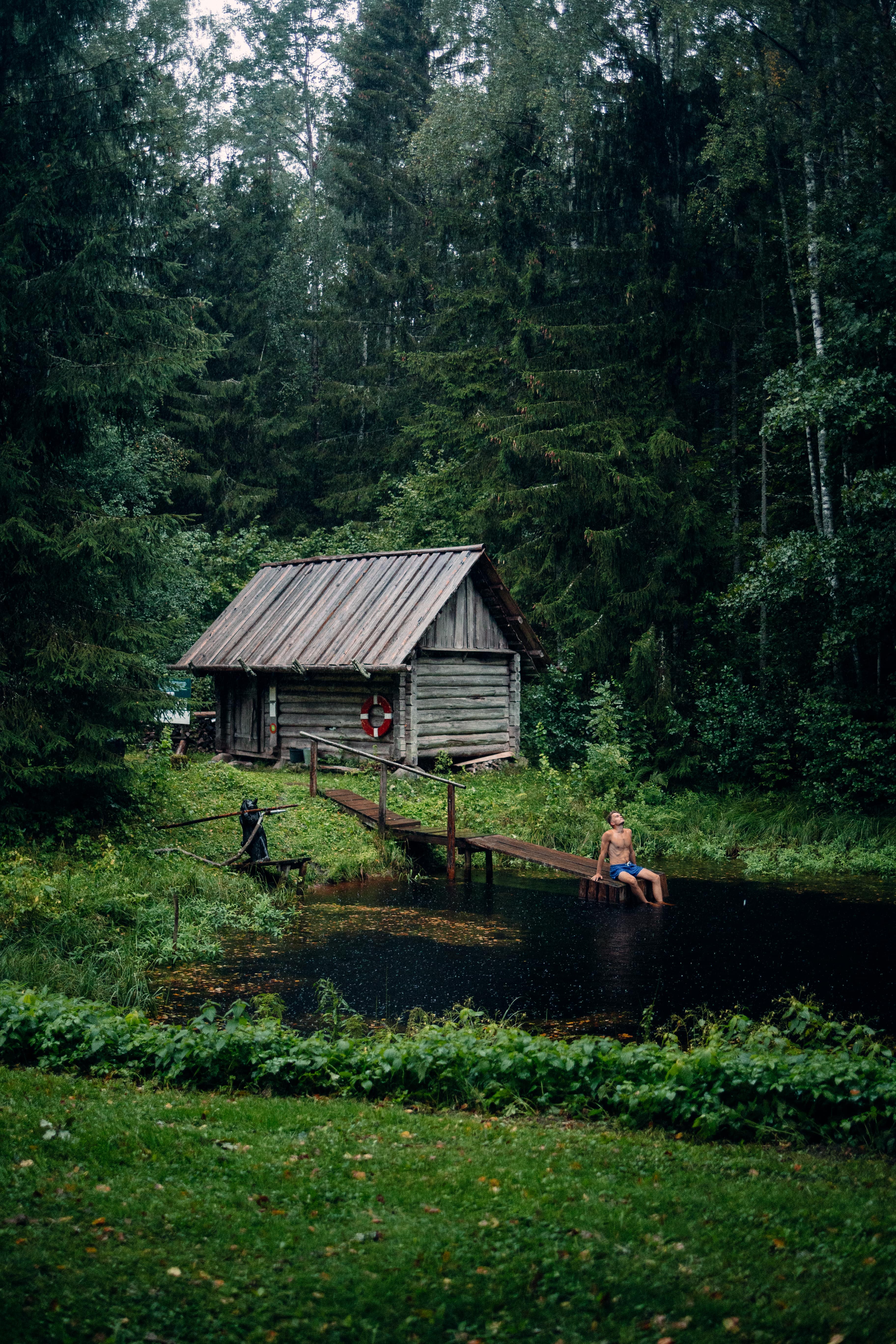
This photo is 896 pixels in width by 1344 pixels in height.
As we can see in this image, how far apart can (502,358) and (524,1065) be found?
1126 inches

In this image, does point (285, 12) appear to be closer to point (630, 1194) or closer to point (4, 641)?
point (4, 641)

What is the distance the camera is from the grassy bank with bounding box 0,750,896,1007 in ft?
38.0

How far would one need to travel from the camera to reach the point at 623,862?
51.9 feet

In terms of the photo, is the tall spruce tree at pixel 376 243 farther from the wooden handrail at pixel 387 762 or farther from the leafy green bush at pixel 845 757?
the leafy green bush at pixel 845 757

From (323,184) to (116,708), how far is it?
37040 mm

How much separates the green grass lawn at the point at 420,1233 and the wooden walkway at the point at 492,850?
30.0 ft

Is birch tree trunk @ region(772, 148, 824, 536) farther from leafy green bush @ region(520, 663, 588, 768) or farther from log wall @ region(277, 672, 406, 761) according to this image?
log wall @ region(277, 672, 406, 761)

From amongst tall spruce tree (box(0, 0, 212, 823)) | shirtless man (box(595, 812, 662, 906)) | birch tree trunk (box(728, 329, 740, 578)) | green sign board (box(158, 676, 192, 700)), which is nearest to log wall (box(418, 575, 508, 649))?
green sign board (box(158, 676, 192, 700))

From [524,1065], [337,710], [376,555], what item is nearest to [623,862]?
[524,1065]

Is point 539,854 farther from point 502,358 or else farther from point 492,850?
point 502,358

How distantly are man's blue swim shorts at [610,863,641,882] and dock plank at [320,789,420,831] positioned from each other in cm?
390

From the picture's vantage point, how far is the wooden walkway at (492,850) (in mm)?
15727

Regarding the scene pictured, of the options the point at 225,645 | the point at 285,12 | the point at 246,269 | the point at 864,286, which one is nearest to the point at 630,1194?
the point at 864,286

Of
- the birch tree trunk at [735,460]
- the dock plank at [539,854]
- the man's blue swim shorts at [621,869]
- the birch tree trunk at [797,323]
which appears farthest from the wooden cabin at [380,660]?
the man's blue swim shorts at [621,869]
